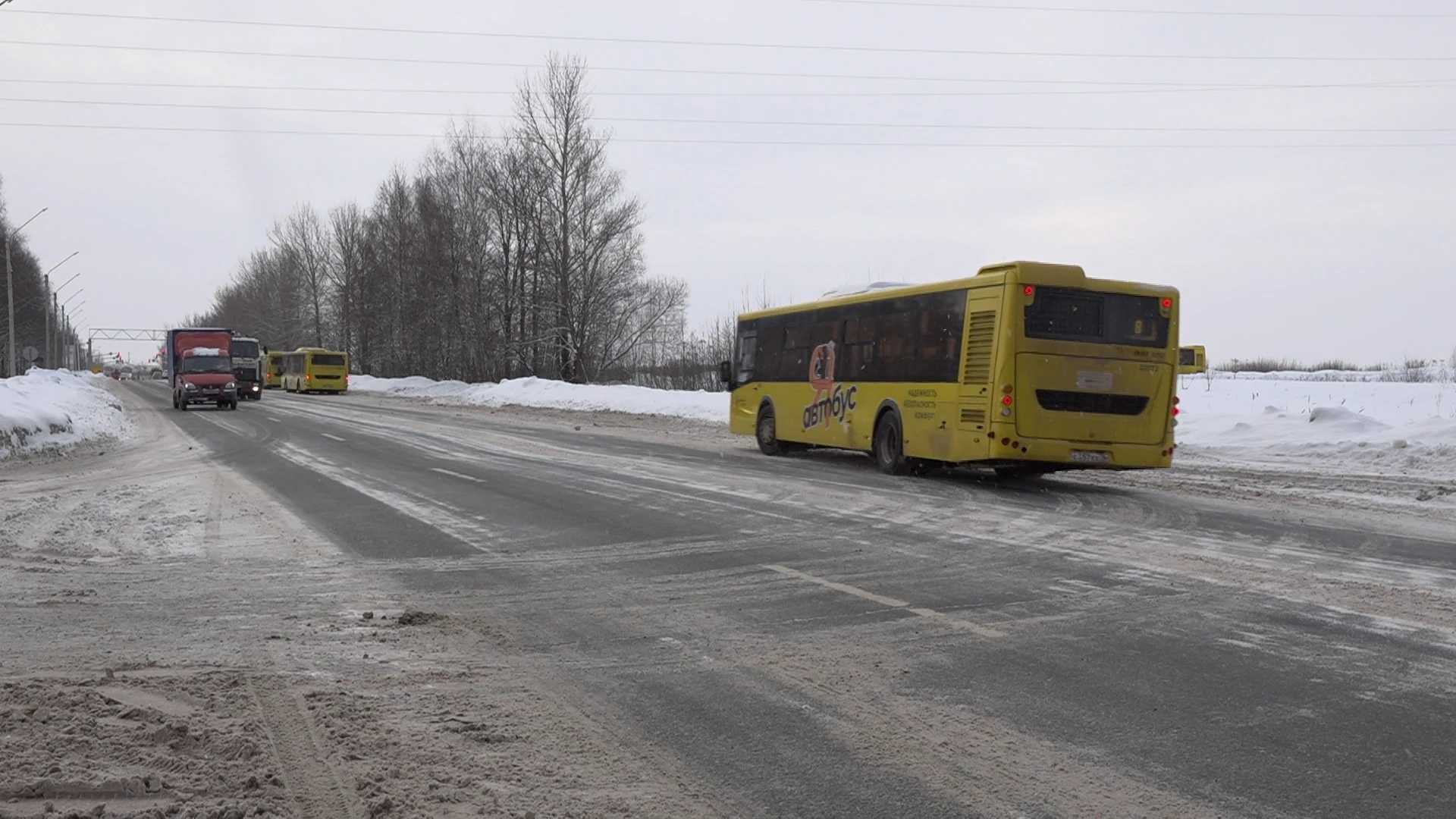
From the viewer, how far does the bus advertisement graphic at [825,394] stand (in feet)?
65.4

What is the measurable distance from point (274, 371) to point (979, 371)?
83997mm

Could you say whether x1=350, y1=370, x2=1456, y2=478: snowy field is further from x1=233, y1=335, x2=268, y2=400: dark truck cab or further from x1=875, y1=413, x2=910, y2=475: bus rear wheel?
x1=233, y1=335, x2=268, y2=400: dark truck cab

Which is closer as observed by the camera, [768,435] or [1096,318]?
[1096,318]

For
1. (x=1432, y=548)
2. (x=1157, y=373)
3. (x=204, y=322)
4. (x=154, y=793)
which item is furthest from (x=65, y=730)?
(x=204, y=322)

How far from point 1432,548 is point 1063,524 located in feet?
10.5

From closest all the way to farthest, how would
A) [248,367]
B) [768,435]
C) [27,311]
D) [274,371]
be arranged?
[768,435] → [248,367] → [274,371] → [27,311]

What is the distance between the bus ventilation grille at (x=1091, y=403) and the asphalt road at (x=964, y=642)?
1.80 m

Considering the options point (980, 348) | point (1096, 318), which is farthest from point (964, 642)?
point (1096, 318)

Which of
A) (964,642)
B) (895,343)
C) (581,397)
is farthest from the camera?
(581,397)

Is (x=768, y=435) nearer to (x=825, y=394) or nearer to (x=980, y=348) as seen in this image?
(x=825, y=394)

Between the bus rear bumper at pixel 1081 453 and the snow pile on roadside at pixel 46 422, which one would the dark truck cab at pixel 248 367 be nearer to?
the snow pile on roadside at pixel 46 422

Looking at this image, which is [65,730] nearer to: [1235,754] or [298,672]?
[298,672]

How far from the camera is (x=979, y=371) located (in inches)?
625

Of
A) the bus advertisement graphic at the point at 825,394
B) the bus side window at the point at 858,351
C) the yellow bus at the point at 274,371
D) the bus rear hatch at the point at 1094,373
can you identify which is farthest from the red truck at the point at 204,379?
the yellow bus at the point at 274,371
